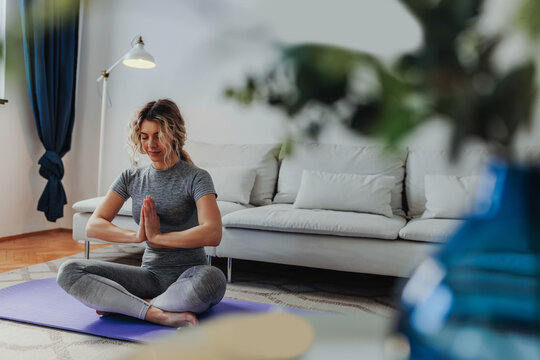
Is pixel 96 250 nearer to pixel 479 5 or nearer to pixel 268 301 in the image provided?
pixel 268 301

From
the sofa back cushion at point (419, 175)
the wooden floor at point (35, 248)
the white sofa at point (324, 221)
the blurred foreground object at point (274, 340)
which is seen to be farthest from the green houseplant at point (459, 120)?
the wooden floor at point (35, 248)

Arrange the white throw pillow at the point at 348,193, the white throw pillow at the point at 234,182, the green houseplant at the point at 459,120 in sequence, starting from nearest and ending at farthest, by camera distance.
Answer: the green houseplant at the point at 459,120
the white throw pillow at the point at 348,193
the white throw pillow at the point at 234,182

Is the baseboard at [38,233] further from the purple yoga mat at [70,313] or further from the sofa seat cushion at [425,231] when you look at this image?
the sofa seat cushion at [425,231]

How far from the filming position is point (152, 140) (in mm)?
1847

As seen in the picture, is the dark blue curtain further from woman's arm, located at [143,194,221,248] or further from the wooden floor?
woman's arm, located at [143,194,221,248]

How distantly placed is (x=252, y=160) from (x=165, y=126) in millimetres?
1474

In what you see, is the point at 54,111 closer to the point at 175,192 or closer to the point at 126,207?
the point at 126,207

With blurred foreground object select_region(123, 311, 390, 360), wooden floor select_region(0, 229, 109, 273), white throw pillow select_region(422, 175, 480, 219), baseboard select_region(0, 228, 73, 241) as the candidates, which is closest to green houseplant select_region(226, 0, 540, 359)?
blurred foreground object select_region(123, 311, 390, 360)

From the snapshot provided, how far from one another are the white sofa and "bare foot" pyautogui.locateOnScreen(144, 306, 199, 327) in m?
0.78

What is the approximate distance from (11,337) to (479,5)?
1885 mm

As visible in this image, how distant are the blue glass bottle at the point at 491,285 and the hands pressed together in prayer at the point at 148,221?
1.45 m

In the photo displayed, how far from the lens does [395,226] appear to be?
7.68 feet

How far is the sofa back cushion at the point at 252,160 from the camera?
10.5 ft

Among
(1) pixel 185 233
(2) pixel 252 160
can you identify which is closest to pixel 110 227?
(1) pixel 185 233
